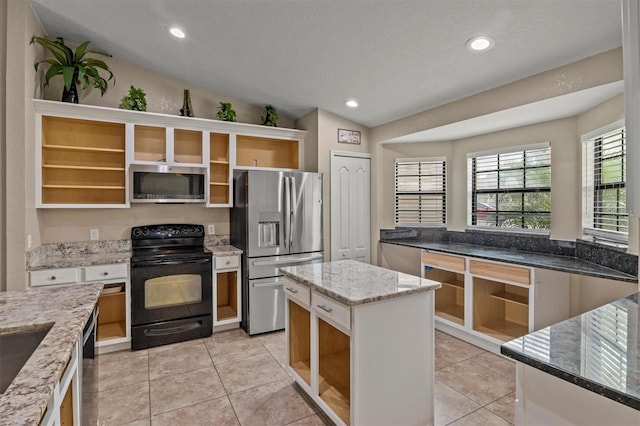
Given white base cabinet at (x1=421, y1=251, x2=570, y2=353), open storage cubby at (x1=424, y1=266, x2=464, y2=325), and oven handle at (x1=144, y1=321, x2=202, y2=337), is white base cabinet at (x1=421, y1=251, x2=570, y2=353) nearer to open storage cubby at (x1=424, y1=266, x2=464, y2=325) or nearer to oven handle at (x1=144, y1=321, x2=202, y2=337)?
open storage cubby at (x1=424, y1=266, x2=464, y2=325)

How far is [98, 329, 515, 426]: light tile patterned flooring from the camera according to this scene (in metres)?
2.26

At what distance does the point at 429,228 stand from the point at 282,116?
271cm

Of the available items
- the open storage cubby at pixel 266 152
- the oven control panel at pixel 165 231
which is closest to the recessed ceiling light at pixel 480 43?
the open storage cubby at pixel 266 152

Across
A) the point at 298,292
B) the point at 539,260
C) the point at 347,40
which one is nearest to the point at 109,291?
the point at 298,292

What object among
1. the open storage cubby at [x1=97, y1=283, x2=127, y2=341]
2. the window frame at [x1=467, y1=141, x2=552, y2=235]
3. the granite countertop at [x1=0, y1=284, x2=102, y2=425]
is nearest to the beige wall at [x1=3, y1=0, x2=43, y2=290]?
the open storage cubby at [x1=97, y1=283, x2=127, y2=341]

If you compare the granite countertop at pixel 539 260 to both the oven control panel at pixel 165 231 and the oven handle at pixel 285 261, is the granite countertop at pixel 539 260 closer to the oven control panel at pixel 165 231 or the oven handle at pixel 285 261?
the oven handle at pixel 285 261

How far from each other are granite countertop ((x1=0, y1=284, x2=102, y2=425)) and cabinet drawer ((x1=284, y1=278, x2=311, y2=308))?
1215 mm

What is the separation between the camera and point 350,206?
452 centimetres

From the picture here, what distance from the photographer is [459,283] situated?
13.1 feet

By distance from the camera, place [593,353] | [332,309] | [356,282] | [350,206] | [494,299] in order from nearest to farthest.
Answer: [593,353] → [332,309] → [356,282] → [494,299] → [350,206]

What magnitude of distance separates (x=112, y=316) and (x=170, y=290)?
2.58 feet

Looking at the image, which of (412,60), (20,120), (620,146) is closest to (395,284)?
(412,60)

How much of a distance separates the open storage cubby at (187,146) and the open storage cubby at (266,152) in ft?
1.67

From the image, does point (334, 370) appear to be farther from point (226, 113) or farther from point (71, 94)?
point (71, 94)
